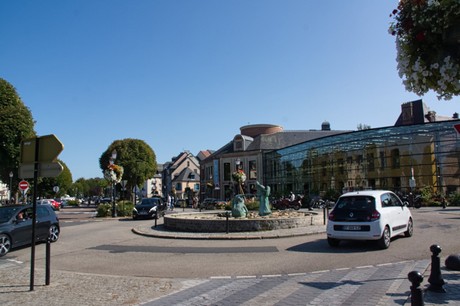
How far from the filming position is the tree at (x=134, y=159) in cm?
5709

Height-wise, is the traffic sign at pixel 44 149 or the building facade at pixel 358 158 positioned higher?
the building facade at pixel 358 158

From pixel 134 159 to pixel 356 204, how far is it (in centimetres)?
4963

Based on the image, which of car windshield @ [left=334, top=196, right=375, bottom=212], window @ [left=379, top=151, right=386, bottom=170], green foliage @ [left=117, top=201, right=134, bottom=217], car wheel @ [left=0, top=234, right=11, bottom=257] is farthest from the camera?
window @ [left=379, top=151, right=386, bottom=170]

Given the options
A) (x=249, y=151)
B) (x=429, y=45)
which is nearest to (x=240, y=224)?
(x=429, y=45)

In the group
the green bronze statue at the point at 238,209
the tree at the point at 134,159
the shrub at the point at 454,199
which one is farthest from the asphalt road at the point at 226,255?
the tree at the point at 134,159

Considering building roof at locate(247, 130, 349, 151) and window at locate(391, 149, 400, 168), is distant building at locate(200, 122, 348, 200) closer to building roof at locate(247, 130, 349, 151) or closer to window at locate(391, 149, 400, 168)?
building roof at locate(247, 130, 349, 151)

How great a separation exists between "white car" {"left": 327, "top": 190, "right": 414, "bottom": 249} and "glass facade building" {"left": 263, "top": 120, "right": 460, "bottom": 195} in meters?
25.9

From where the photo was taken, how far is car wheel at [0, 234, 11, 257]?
37.9 ft

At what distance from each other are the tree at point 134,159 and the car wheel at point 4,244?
4552cm

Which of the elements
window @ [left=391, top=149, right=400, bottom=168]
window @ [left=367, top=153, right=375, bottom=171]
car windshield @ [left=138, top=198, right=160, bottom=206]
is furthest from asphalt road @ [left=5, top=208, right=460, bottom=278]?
window @ [left=367, top=153, right=375, bottom=171]

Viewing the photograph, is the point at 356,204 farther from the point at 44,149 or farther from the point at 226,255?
the point at 44,149

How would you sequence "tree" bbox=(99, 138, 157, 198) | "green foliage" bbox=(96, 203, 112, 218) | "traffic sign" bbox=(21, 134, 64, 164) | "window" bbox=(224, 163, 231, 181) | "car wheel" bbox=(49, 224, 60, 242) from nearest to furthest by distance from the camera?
"traffic sign" bbox=(21, 134, 64, 164)
"car wheel" bbox=(49, 224, 60, 242)
"green foliage" bbox=(96, 203, 112, 218)
"tree" bbox=(99, 138, 157, 198)
"window" bbox=(224, 163, 231, 181)

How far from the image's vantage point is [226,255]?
10641 mm

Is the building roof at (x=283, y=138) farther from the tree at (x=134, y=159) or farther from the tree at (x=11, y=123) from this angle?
the tree at (x=11, y=123)
